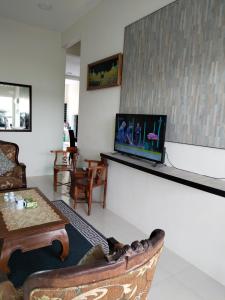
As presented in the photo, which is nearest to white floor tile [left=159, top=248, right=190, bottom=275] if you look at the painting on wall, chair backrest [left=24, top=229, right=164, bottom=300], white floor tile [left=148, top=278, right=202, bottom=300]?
white floor tile [left=148, top=278, right=202, bottom=300]

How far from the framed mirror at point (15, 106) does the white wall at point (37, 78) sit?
4.1 inches

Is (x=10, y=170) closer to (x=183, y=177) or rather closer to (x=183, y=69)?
(x=183, y=177)

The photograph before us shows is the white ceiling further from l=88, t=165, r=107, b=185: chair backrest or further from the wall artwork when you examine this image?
l=88, t=165, r=107, b=185: chair backrest

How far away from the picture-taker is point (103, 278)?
2.30 feet

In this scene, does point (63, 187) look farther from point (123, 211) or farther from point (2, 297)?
point (2, 297)

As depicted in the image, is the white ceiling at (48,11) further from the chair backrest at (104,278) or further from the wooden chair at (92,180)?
the chair backrest at (104,278)

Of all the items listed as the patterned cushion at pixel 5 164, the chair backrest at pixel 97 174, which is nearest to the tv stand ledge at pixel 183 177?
the chair backrest at pixel 97 174

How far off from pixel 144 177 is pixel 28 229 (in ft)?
4.69

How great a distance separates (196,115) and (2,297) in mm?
1948

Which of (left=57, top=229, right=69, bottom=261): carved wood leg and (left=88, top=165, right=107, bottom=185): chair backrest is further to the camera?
(left=88, top=165, right=107, bottom=185): chair backrest

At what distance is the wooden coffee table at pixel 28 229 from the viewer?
1.81 m

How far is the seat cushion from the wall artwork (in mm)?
1853

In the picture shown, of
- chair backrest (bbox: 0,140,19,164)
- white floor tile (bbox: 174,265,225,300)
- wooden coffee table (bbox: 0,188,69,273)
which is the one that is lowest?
white floor tile (bbox: 174,265,225,300)

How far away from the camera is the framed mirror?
4.57 meters
